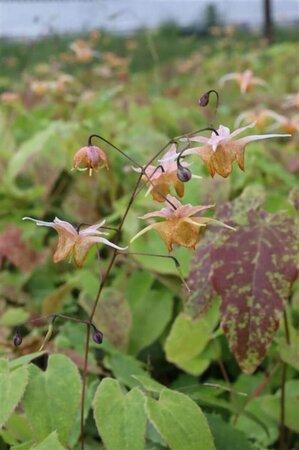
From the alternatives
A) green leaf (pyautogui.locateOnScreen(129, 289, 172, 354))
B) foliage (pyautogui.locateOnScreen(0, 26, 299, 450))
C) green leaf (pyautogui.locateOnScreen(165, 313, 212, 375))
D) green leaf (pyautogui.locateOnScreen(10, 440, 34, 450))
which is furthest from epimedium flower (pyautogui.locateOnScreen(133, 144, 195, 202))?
green leaf (pyautogui.locateOnScreen(129, 289, 172, 354))

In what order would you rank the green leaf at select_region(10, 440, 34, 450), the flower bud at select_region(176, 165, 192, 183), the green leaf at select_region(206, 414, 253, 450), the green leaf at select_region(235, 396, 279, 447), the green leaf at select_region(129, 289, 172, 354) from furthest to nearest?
1. the green leaf at select_region(129, 289, 172, 354)
2. the green leaf at select_region(235, 396, 279, 447)
3. the green leaf at select_region(206, 414, 253, 450)
4. the green leaf at select_region(10, 440, 34, 450)
5. the flower bud at select_region(176, 165, 192, 183)

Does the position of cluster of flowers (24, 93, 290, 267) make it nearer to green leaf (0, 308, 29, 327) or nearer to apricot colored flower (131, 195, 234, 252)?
apricot colored flower (131, 195, 234, 252)

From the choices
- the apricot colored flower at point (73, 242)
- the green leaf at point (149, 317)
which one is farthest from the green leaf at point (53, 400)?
the green leaf at point (149, 317)

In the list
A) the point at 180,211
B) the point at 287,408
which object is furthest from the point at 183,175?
the point at 287,408

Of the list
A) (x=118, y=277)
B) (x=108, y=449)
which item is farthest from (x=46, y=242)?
(x=108, y=449)

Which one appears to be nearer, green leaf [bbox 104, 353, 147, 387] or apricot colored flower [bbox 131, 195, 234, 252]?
apricot colored flower [bbox 131, 195, 234, 252]

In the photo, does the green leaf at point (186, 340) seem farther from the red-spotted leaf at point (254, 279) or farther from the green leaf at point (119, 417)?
the green leaf at point (119, 417)
